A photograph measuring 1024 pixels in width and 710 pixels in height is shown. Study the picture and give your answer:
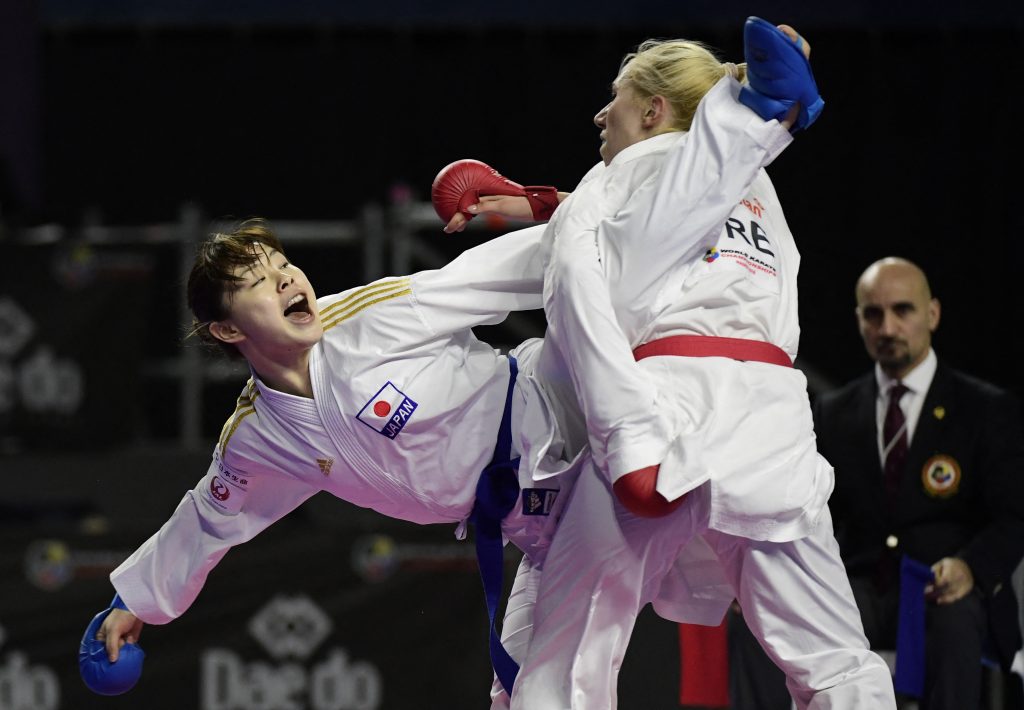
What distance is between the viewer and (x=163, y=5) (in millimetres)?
7242

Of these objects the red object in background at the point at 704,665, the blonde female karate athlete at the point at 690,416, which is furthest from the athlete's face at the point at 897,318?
the blonde female karate athlete at the point at 690,416

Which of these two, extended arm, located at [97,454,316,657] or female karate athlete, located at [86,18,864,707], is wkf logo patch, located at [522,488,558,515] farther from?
extended arm, located at [97,454,316,657]

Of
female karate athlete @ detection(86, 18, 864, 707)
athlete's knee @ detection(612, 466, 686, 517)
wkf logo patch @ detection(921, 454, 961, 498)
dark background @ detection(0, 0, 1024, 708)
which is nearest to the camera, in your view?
athlete's knee @ detection(612, 466, 686, 517)

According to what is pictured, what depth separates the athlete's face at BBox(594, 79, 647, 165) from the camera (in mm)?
2725

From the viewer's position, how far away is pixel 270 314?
8.99 feet

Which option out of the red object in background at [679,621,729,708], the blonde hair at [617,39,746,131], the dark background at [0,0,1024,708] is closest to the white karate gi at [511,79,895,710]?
the blonde hair at [617,39,746,131]

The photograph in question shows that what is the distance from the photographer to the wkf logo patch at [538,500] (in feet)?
8.78

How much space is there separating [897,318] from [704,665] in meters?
1.24

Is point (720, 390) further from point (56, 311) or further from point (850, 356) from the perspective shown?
point (850, 356)

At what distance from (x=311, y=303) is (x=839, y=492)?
6.42 ft

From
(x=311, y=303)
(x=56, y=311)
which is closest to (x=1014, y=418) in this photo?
(x=311, y=303)

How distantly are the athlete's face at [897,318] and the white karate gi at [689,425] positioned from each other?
→ 1520 mm

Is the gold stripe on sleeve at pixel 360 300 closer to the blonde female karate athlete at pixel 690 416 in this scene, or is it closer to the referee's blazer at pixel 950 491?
the blonde female karate athlete at pixel 690 416

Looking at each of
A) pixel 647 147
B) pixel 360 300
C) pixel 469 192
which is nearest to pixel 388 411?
pixel 360 300
